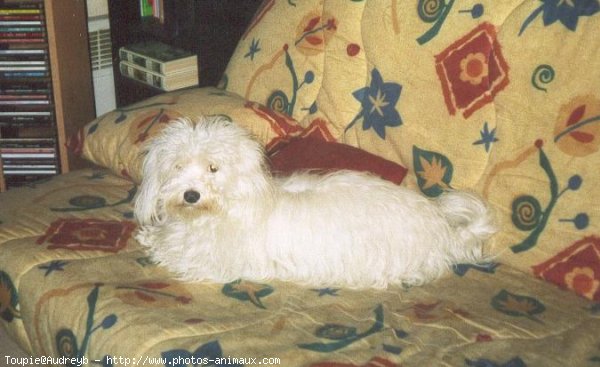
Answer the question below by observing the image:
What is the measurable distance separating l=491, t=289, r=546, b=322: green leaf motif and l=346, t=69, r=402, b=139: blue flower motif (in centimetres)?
64

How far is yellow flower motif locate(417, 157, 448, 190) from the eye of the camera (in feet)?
6.97

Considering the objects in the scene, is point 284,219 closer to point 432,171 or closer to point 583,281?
point 432,171

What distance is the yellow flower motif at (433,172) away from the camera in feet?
6.97

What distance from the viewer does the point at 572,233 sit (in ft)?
6.19

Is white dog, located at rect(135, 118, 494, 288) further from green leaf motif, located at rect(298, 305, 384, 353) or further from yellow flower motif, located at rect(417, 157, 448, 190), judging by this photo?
green leaf motif, located at rect(298, 305, 384, 353)

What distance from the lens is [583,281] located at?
6.17 ft

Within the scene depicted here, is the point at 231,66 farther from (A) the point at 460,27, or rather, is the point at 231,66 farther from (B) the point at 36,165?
(B) the point at 36,165

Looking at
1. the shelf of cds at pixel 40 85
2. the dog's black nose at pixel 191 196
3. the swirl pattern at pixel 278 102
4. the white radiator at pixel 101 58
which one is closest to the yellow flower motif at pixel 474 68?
the swirl pattern at pixel 278 102

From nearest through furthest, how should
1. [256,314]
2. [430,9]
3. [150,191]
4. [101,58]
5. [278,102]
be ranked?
1. [256,314]
2. [150,191]
3. [430,9]
4. [278,102]
5. [101,58]

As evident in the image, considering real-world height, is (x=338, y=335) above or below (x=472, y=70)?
below

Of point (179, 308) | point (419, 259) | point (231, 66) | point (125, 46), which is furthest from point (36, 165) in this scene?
point (419, 259)

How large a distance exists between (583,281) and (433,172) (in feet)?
1.73

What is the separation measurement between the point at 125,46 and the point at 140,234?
160cm

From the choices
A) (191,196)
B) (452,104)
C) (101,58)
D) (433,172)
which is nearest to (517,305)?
(433,172)
